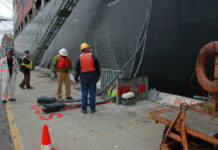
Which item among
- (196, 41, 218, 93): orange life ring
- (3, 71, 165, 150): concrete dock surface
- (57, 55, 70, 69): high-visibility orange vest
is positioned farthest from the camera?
(57, 55, 70, 69): high-visibility orange vest

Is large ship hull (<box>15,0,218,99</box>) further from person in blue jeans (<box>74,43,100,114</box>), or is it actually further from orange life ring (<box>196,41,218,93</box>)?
person in blue jeans (<box>74,43,100,114</box>)

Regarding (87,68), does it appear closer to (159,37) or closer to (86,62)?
(86,62)

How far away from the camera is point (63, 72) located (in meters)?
6.21

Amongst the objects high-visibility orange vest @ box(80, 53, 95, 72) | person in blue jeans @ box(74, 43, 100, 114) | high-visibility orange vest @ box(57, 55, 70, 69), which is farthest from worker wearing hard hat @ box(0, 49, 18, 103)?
high-visibility orange vest @ box(80, 53, 95, 72)

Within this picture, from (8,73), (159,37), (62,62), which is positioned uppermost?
(159,37)

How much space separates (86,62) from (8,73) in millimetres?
3001

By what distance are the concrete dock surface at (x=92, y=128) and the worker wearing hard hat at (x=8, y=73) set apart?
690mm

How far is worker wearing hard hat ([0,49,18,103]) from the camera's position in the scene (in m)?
6.07

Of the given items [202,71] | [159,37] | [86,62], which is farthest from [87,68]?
[159,37]

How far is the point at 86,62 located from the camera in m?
4.78

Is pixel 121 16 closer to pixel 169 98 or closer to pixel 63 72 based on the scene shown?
pixel 63 72

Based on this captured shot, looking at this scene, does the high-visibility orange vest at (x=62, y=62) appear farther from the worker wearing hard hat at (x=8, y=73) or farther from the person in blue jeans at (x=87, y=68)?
the worker wearing hard hat at (x=8, y=73)

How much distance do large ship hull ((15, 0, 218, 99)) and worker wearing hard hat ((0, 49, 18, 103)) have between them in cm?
408

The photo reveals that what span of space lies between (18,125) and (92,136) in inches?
71.1
